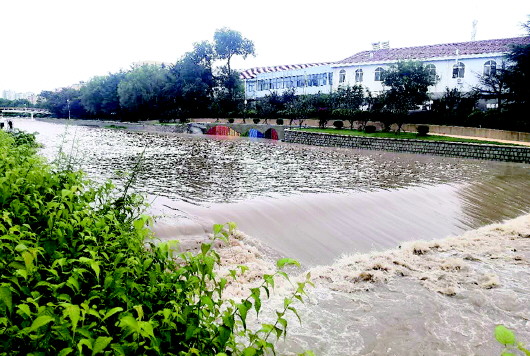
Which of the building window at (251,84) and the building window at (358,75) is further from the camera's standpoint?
the building window at (251,84)

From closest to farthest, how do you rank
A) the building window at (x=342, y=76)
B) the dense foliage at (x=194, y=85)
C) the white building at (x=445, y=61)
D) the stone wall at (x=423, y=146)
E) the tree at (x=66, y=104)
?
1. the stone wall at (x=423, y=146)
2. the white building at (x=445, y=61)
3. the building window at (x=342, y=76)
4. the dense foliage at (x=194, y=85)
5. the tree at (x=66, y=104)


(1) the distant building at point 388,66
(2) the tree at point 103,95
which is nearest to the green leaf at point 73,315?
(1) the distant building at point 388,66

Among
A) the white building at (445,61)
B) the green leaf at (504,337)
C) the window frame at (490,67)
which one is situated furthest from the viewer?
the white building at (445,61)

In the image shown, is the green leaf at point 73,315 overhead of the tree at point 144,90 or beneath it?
beneath

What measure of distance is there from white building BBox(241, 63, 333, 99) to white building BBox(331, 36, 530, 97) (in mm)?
3230

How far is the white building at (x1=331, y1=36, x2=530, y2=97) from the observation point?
36.2 metres

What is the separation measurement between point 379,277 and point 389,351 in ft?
7.92

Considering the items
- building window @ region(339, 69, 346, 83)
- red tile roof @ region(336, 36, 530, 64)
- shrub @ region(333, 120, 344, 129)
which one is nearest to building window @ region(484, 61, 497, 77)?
red tile roof @ region(336, 36, 530, 64)

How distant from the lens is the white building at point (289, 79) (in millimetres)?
49125

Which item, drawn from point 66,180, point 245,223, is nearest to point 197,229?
point 245,223

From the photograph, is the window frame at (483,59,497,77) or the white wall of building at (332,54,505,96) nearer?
the window frame at (483,59,497,77)

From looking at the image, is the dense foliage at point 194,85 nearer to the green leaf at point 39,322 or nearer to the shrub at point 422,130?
the shrub at point 422,130

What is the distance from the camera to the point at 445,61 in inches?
1517

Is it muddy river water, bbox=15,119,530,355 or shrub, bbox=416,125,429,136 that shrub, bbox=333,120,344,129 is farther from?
muddy river water, bbox=15,119,530,355
